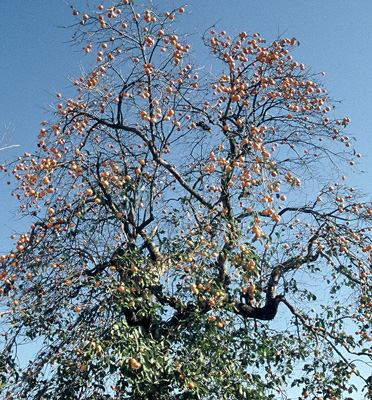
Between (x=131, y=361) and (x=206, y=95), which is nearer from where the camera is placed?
(x=131, y=361)

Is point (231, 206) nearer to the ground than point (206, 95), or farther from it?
nearer to the ground

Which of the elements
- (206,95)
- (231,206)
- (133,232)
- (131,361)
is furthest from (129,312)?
(206,95)

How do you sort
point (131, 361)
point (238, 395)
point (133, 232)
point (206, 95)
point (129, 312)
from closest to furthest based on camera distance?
point (131, 361) → point (238, 395) → point (129, 312) → point (133, 232) → point (206, 95)

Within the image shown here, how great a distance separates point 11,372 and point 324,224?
347cm

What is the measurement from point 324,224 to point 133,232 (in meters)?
2.08

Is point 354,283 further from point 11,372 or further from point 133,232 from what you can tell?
point 11,372

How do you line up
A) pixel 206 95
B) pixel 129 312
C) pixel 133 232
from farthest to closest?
1. pixel 206 95
2. pixel 133 232
3. pixel 129 312

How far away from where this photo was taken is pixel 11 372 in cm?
427

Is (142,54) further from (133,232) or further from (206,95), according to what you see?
(133,232)

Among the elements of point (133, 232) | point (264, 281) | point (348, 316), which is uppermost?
point (348, 316)

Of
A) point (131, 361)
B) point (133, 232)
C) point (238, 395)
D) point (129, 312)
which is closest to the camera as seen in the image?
point (131, 361)

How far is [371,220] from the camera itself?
509 centimetres

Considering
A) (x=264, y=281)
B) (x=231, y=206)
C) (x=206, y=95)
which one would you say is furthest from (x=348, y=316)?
(x=206, y=95)

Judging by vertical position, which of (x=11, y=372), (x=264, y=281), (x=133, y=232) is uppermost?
(x=264, y=281)
